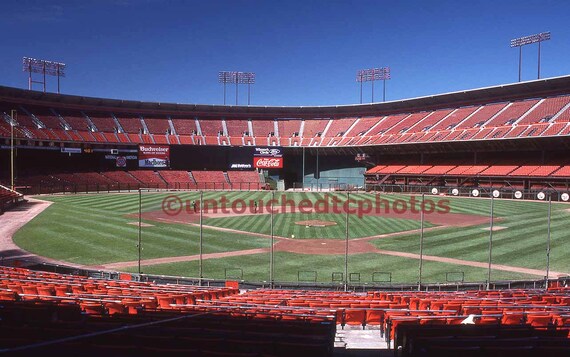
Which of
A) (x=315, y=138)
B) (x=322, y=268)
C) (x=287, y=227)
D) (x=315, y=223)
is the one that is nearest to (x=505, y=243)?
(x=322, y=268)

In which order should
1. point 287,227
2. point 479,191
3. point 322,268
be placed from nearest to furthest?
point 322,268, point 287,227, point 479,191

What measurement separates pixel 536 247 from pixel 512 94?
53226 mm

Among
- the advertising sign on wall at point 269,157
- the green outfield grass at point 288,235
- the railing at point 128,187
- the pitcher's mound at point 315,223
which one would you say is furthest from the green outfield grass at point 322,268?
the advertising sign on wall at point 269,157

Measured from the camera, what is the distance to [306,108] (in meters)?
94.3

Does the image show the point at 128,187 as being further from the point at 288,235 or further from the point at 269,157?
the point at 288,235

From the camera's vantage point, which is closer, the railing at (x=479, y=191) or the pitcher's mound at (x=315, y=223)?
the pitcher's mound at (x=315, y=223)

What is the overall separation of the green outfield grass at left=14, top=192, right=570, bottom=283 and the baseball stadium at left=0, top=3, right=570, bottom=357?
22cm

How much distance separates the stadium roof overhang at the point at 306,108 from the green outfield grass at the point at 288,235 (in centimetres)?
3274

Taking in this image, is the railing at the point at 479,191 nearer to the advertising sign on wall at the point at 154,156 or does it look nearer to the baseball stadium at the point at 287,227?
the baseball stadium at the point at 287,227

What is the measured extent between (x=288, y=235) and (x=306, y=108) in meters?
65.1

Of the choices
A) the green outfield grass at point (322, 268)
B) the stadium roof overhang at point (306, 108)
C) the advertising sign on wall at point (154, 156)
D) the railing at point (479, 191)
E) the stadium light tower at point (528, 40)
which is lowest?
the green outfield grass at point (322, 268)

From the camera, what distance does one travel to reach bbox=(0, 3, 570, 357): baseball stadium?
7.60 metres

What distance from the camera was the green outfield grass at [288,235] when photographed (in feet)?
76.8

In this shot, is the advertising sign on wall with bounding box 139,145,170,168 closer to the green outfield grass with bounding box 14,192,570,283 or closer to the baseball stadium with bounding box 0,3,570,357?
the baseball stadium with bounding box 0,3,570,357
